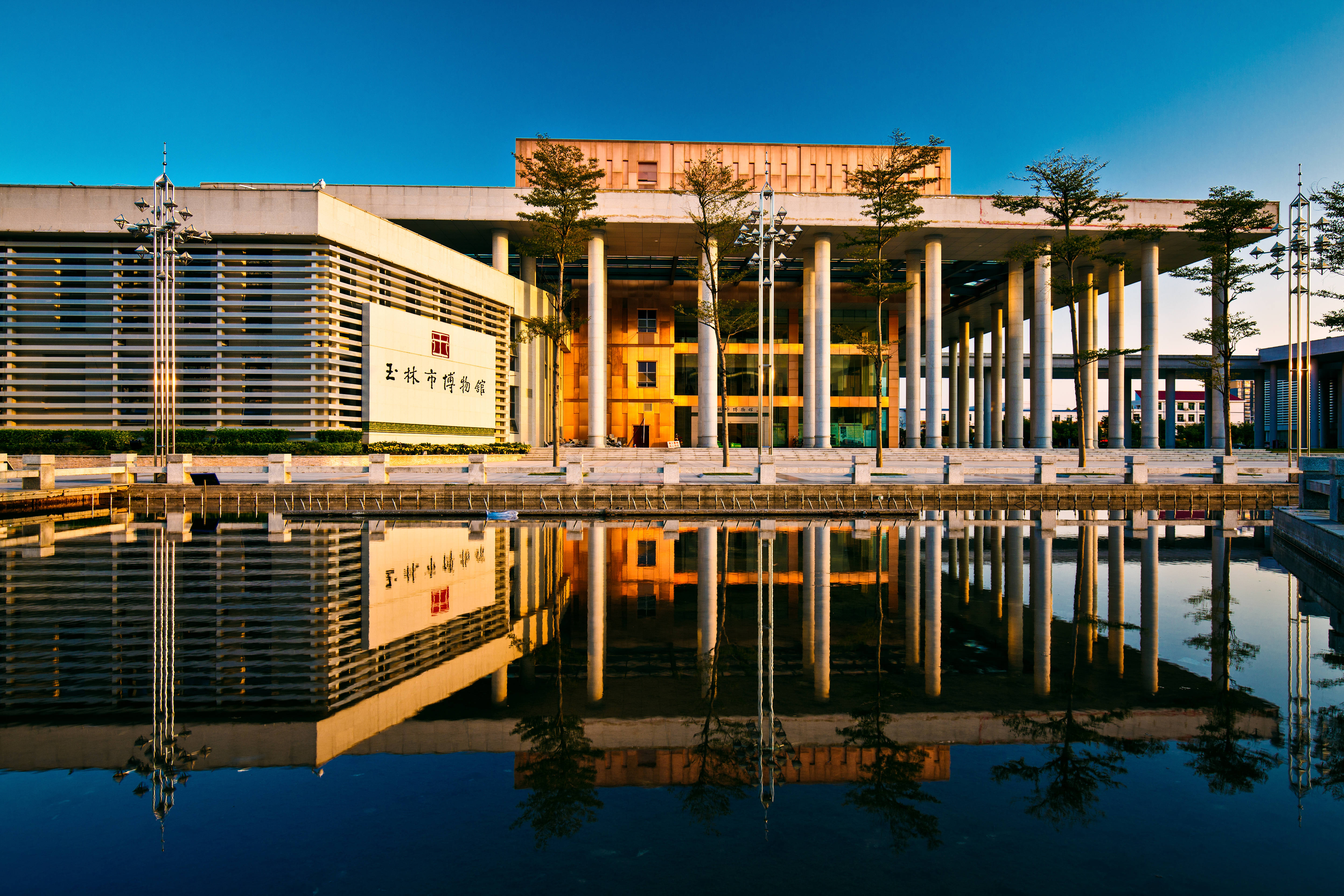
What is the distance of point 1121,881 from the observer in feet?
12.0

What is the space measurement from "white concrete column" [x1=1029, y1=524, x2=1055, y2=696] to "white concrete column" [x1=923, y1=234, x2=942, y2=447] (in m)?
26.1

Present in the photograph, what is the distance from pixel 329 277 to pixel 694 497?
17.9 metres

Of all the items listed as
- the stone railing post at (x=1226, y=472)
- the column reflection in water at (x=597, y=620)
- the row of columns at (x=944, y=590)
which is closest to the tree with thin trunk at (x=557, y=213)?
the column reflection in water at (x=597, y=620)

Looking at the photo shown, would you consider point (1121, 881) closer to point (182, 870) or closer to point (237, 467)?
point (182, 870)

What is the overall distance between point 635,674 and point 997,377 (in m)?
57.5

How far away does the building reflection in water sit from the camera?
5.10m

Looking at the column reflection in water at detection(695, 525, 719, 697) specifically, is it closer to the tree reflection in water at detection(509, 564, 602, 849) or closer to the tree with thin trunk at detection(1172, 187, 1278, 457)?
the tree reflection in water at detection(509, 564, 602, 849)

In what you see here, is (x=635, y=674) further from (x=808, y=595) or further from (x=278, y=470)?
(x=278, y=470)

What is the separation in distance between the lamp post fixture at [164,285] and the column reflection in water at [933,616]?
2384 centimetres

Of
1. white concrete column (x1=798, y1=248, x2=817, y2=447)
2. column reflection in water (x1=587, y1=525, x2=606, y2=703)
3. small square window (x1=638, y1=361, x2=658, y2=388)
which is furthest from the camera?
small square window (x1=638, y1=361, x2=658, y2=388)

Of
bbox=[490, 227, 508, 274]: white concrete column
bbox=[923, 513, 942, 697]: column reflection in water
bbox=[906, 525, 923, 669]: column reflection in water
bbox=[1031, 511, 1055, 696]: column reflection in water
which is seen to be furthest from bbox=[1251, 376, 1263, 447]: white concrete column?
bbox=[906, 525, 923, 669]: column reflection in water

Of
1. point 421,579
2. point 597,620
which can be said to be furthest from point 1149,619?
point 421,579

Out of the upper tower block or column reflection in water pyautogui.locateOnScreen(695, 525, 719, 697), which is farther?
the upper tower block

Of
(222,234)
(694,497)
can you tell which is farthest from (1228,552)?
(222,234)
